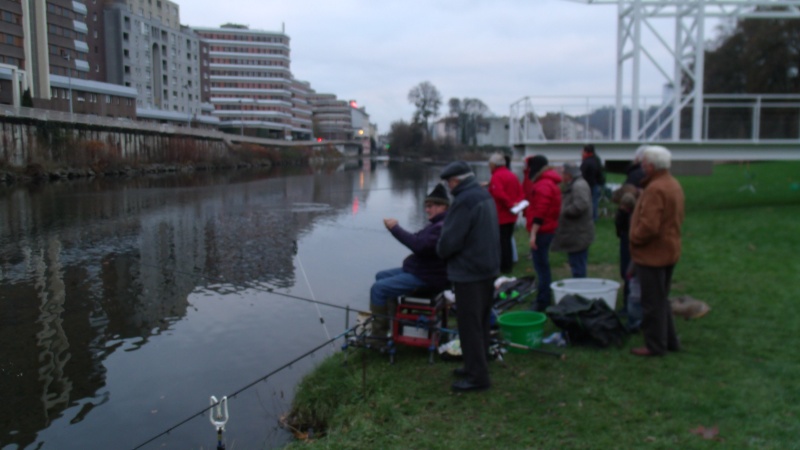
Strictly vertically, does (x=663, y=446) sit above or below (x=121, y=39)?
below

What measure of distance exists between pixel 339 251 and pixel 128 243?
221 inches

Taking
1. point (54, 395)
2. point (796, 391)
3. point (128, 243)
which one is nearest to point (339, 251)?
point (128, 243)

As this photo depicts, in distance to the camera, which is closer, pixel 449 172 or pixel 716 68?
pixel 449 172

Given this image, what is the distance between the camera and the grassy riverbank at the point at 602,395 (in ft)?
15.1

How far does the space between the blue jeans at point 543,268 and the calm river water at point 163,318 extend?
8.90 ft

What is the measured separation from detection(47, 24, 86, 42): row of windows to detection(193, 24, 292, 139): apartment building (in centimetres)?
4999

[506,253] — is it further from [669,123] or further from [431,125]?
[431,125]

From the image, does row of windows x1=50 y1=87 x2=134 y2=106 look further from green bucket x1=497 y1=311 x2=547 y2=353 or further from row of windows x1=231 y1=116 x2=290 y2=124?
green bucket x1=497 y1=311 x2=547 y2=353

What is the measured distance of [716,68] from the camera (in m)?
47.8

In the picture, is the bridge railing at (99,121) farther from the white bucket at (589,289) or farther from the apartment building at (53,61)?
the white bucket at (589,289)

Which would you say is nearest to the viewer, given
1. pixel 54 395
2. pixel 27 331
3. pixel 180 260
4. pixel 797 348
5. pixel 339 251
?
pixel 797 348

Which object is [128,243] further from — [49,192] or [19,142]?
[19,142]

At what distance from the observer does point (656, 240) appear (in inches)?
231

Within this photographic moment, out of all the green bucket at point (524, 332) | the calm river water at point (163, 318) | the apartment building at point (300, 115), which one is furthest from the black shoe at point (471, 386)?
the apartment building at point (300, 115)
